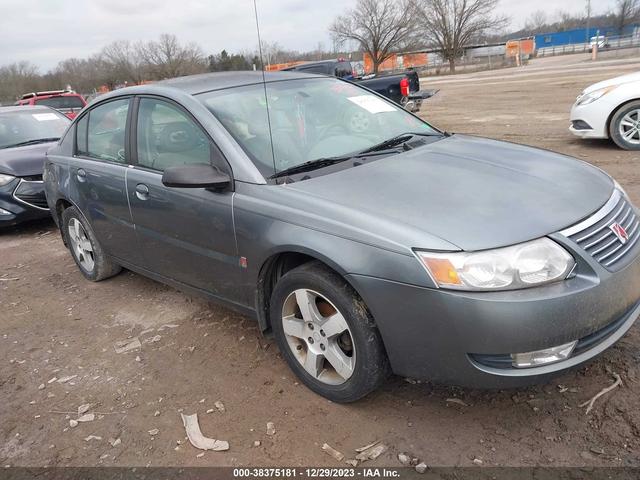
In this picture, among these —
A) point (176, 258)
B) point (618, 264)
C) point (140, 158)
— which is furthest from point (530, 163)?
point (140, 158)

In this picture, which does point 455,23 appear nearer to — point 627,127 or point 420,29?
point 420,29

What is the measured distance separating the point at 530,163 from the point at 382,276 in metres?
1.26

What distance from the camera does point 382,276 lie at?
7.41 ft

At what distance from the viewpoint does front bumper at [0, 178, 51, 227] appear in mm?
6539

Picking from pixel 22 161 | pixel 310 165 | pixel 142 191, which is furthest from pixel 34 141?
pixel 310 165

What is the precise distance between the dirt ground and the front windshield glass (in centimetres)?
124

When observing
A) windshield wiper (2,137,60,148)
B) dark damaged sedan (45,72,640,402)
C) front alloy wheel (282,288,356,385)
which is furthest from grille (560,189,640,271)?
windshield wiper (2,137,60,148)

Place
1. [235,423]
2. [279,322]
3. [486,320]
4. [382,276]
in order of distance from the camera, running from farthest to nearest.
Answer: [279,322] < [235,423] < [382,276] < [486,320]

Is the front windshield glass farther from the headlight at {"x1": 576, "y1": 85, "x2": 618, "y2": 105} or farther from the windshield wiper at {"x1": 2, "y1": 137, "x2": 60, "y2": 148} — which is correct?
the windshield wiper at {"x1": 2, "y1": 137, "x2": 60, "y2": 148}

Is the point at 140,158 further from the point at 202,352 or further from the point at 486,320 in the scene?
the point at 486,320

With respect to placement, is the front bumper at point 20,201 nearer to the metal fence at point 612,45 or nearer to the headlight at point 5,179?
the headlight at point 5,179

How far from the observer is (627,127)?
7273 mm

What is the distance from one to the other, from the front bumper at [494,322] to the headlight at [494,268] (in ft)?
0.12

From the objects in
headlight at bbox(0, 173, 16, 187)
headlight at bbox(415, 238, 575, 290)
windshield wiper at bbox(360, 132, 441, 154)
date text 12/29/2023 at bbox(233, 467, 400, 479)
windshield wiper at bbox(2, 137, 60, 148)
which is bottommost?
date text 12/29/2023 at bbox(233, 467, 400, 479)
